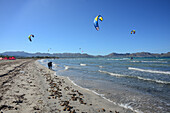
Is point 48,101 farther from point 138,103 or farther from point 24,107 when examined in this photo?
point 138,103

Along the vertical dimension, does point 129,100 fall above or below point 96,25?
below

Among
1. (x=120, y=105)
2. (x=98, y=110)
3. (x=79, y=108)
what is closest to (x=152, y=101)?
(x=120, y=105)

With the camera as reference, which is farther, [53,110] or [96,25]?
[96,25]

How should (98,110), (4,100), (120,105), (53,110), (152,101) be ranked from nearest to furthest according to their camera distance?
1. (53,110)
2. (98,110)
3. (4,100)
4. (120,105)
5. (152,101)

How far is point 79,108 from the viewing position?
171 inches

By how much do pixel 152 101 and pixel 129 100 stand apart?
1.06 metres

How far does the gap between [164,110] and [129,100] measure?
4.69 ft

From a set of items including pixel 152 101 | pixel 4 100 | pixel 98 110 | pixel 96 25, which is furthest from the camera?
pixel 96 25

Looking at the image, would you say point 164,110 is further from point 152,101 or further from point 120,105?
point 120,105

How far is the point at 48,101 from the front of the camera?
481 centimetres

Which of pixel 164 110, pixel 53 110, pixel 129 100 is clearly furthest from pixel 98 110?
pixel 164 110

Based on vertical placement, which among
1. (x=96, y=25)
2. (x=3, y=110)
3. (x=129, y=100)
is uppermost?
(x=96, y=25)

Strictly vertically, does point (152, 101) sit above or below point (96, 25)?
below

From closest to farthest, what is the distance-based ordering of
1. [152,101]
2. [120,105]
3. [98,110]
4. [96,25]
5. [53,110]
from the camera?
[53,110], [98,110], [120,105], [152,101], [96,25]
